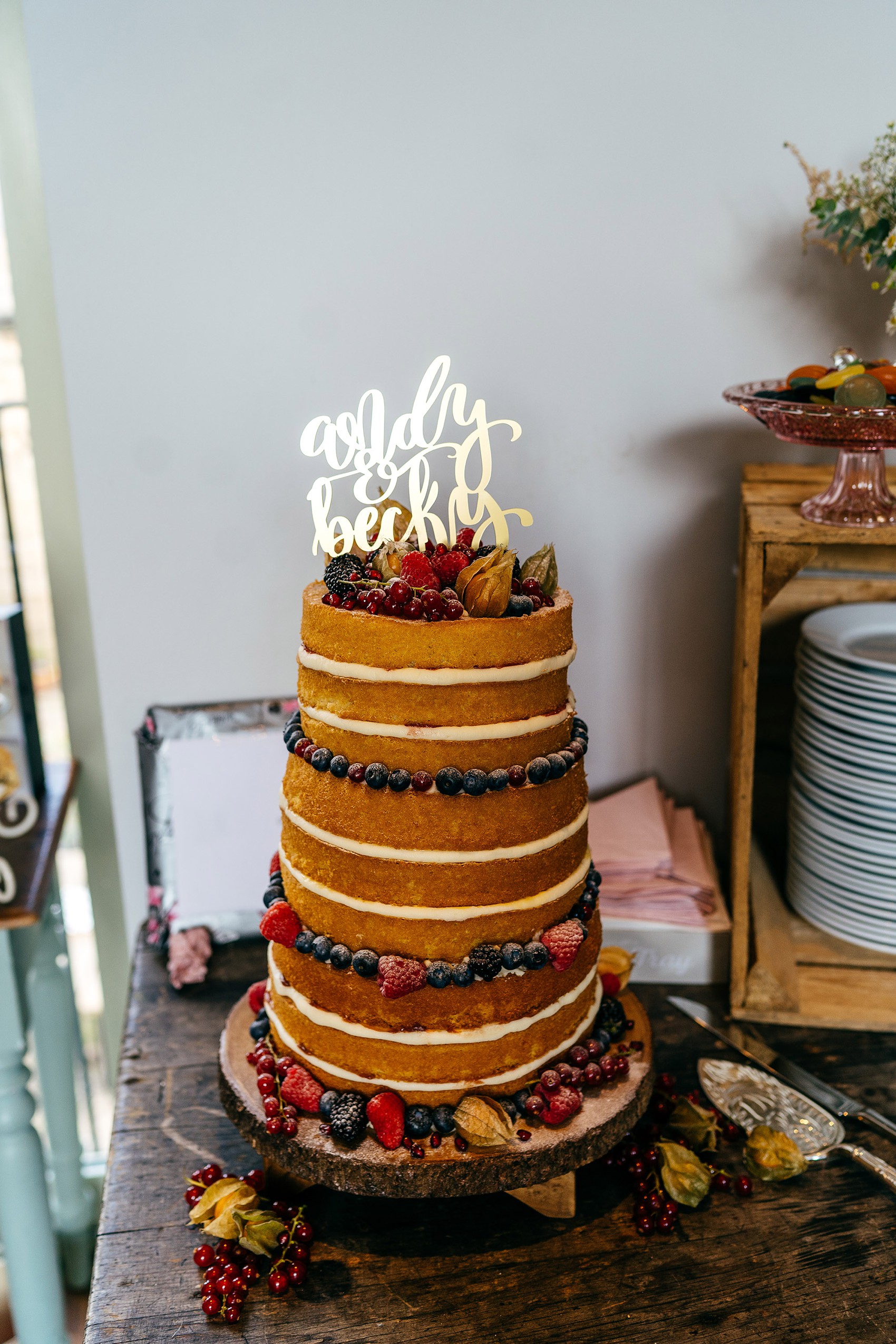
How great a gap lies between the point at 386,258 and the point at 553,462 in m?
0.37

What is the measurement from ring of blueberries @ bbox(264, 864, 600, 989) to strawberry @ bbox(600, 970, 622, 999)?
224 millimetres

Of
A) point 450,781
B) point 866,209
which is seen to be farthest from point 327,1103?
point 866,209

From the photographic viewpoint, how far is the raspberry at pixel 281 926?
1.06m

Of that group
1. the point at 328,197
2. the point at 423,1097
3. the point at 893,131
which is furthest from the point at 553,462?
the point at 423,1097

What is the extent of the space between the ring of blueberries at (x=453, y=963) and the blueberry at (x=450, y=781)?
6.2 inches

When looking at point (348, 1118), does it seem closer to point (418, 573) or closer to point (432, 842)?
point (432, 842)

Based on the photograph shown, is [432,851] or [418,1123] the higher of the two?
[432,851]

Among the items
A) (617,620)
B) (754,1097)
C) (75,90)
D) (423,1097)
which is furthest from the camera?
(617,620)

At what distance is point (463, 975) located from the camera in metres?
0.99

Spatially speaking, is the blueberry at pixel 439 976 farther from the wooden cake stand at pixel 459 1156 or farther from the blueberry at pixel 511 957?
the wooden cake stand at pixel 459 1156

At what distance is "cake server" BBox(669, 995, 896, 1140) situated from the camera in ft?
4.00

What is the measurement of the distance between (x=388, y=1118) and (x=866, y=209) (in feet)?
3.89

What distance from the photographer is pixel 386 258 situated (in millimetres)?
1482

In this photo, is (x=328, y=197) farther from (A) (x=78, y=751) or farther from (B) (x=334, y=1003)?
(B) (x=334, y=1003)
